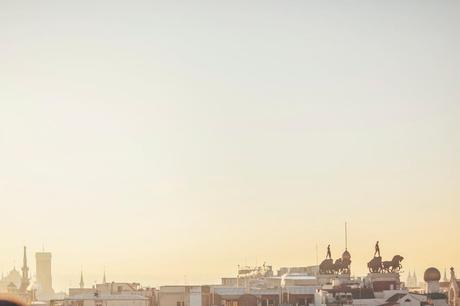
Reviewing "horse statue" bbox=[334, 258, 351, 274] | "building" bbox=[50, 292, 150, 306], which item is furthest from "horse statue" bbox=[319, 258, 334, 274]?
"building" bbox=[50, 292, 150, 306]

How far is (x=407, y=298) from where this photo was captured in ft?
324

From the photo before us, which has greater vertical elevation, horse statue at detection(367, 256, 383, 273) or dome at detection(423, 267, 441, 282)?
horse statue at detection(367, 256, 383, 273)

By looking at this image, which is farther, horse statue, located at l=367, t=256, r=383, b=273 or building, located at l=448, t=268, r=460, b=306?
building, located at l=448, t=268, r=460, b=306

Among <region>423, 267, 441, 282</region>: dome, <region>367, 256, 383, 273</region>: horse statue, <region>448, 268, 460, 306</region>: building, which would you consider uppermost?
<region>367, 256, 383, 273</region>: horse statue

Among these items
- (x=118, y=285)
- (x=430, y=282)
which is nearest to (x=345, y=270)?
(x=430, y=282)

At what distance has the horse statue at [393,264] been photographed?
112m

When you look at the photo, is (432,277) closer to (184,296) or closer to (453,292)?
(453,292)

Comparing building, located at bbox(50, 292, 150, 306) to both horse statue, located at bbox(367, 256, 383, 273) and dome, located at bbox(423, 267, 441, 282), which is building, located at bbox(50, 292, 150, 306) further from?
dome, located at bbox(423, 267, 441, 282)

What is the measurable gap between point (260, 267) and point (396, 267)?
53868 mm

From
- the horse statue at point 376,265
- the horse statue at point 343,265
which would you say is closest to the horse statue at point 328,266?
the horse statue at point 343,265

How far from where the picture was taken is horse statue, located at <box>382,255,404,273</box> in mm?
111812

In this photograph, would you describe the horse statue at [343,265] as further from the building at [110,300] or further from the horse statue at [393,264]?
the building at [110,300]

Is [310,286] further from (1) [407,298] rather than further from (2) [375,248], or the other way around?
(1) [407,298]

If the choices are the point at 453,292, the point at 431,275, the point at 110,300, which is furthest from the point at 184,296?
the point at 453,292
